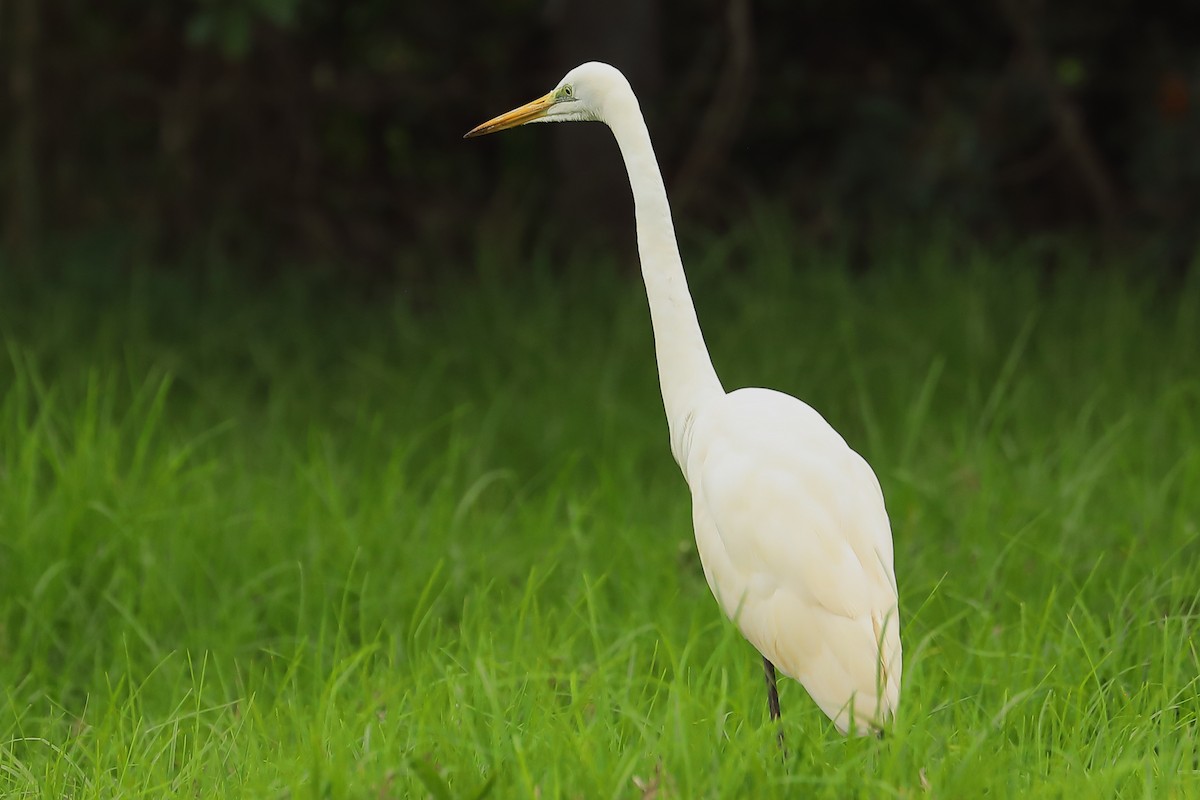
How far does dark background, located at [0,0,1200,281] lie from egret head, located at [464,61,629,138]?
3205 millimetres

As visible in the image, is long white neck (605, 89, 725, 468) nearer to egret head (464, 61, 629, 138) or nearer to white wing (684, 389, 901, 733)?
egret head (464, 61, 629, 138)

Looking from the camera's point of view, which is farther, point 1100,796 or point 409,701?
point 409,701

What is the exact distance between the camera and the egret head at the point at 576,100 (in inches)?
95.7

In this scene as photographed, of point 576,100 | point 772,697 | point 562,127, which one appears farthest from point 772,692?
point 562,127

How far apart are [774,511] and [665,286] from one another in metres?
0.47

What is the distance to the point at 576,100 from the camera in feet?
8.28

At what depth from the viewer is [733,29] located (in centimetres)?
539

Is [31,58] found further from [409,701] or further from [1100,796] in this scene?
[1100,796]

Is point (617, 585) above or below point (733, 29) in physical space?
below

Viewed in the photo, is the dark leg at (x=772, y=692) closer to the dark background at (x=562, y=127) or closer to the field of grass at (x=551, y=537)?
the field of grass at (x=551, y=537)

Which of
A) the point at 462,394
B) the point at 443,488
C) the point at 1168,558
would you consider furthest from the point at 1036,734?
the point at 462,394

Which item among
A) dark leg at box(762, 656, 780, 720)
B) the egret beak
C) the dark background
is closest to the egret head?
the egret beak

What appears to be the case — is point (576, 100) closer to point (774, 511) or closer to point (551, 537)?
point (774, 511)

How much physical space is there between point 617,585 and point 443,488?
0.54 metres
